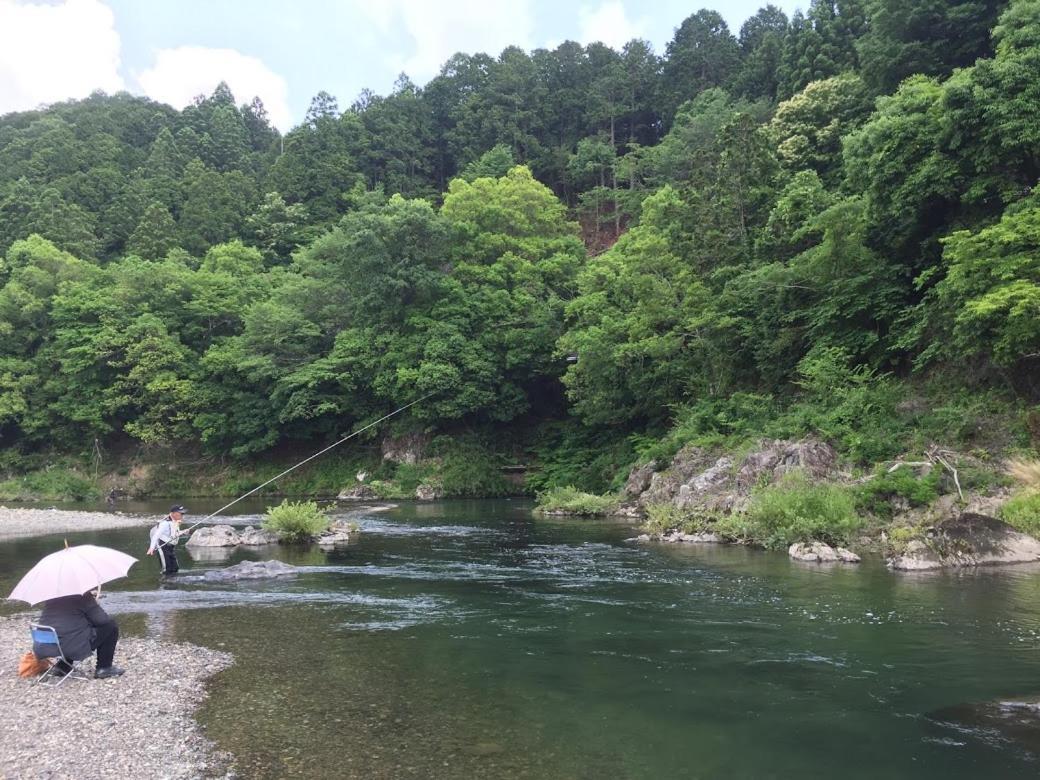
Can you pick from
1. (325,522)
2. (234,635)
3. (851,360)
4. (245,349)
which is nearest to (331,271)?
(245,349)

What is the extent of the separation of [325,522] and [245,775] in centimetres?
1749

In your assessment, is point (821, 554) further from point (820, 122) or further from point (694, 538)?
point (820, 122)

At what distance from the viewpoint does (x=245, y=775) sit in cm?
655

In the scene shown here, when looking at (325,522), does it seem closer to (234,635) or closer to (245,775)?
(234,635)

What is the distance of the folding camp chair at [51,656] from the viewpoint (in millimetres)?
9117

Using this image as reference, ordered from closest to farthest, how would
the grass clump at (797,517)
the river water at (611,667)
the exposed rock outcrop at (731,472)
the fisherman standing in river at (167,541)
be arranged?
the river water at (611,667) → the fisherman standing in river at (167,541) → the grass clump at (797,517) → the exposed rock outcrop at (731,472)

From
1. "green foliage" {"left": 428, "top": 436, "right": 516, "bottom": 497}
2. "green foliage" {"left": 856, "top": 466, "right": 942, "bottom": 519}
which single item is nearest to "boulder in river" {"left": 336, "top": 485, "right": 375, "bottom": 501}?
"green foliage" {"left": 428, "top": 436, "right": 516, "bottom": 497}

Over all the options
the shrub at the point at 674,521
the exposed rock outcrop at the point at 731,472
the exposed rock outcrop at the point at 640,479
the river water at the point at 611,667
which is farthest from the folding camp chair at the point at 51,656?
the exposed rock outcrop at the point at 640,479

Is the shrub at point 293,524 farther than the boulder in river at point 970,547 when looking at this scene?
Yes

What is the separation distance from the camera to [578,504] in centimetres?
3009

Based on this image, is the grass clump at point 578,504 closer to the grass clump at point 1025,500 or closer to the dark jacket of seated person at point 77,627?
the grass clump at point 1025,500

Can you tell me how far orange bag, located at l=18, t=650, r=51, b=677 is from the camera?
924 centimetres

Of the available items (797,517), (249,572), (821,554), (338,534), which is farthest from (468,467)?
(821,554)

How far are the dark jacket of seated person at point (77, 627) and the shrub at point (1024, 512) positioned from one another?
1857cm
